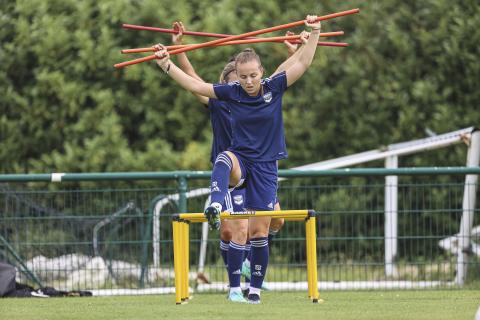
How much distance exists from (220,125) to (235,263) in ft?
4.43

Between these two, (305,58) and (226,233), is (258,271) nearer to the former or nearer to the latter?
(226,233)

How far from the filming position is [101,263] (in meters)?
10.9

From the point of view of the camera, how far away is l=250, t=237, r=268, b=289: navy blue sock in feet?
29.0

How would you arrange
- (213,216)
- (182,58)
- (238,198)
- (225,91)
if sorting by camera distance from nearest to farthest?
1. (213,216)
2. (225,91)
3. (238,198)
4. (182,58)

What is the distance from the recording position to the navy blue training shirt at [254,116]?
874 cm

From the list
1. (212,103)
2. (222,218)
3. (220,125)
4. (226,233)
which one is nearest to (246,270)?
(226,233)

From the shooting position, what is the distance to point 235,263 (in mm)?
9164

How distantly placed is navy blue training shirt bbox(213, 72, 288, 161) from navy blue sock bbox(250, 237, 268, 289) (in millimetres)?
600

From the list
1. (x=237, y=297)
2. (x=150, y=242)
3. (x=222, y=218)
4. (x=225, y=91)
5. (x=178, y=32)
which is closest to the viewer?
(x=222, y=218)

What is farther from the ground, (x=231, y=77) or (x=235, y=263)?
(x=231, y=77)

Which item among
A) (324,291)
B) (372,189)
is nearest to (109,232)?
(324,291)

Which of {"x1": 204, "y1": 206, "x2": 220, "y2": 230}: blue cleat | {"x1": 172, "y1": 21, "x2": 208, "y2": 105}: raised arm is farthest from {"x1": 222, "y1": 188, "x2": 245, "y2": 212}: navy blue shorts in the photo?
{"x1": 204, "y1": 206, "x2": 220, "y2": 230}: blue cleat

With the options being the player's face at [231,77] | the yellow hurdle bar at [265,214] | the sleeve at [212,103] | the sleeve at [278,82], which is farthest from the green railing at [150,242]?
the yellow hurdle bar at [265,214]

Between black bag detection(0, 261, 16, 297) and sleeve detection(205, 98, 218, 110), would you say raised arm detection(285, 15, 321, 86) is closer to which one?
sleeve detection(205, 98, 218, 110)
